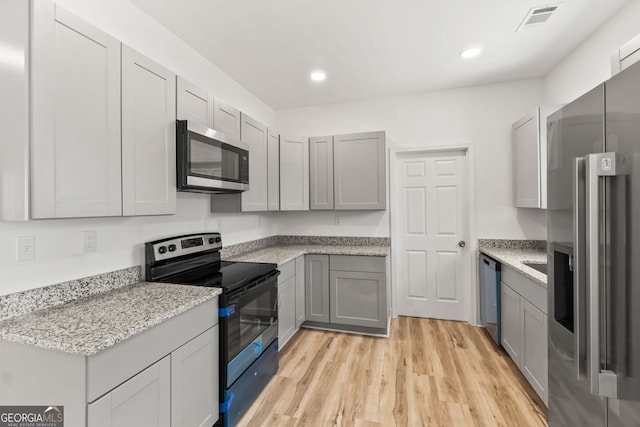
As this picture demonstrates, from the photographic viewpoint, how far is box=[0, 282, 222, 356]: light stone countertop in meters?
1.06

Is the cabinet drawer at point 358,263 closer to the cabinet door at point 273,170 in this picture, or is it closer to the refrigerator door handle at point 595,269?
the cabinet door at point 273,170

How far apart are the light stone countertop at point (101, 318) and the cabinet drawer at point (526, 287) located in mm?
2080

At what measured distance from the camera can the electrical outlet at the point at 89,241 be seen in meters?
1.61

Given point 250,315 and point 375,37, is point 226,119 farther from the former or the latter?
point 250,315

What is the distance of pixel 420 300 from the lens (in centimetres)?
360

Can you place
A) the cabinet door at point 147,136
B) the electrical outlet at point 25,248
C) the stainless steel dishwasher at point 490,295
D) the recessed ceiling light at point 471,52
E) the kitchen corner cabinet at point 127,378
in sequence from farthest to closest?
the stainless steel dishwasher at point 490,295, the recessed ceiling light at point 471,52, the cabinet door at point 147,136, the electrical outlet at point 25,248, the kitchen corner cabinet at point 127,378

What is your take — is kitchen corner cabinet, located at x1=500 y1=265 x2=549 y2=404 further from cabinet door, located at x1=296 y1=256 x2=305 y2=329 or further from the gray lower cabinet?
cabinet door, located at x1=296 y1=256 x2=305 y2=329

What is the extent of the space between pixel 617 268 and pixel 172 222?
2428 millimetres

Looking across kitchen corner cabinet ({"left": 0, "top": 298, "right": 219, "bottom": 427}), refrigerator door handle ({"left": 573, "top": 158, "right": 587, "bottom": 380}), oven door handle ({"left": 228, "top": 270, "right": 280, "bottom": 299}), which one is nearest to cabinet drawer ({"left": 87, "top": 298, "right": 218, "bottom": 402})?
kitchen corner cabinet ({"left": 0, "top": 298, "right": 219, "bottom": 427})

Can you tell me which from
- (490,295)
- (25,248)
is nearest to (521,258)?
(490,295)

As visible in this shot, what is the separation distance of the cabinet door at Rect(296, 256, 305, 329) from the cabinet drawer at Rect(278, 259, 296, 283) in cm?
10

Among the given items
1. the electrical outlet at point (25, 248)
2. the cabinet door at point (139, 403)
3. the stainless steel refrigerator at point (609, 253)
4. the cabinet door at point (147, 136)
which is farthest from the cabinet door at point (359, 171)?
the electrical outlet at point (25, 248)

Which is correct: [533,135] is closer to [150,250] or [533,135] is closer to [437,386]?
[437,386]

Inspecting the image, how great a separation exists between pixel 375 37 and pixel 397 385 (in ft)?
9.14
